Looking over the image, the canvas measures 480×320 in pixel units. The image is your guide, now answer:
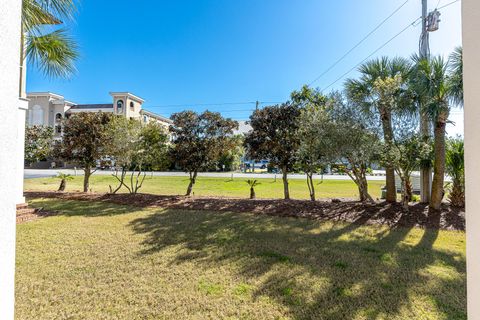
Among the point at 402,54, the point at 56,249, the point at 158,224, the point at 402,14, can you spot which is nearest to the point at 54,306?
the point at 56,249

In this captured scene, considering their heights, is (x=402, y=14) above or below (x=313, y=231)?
above

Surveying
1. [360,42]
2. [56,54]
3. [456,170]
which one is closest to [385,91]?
[456,170]

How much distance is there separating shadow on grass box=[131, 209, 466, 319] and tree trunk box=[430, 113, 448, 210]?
44.8 inches

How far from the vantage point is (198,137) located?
1049 cm

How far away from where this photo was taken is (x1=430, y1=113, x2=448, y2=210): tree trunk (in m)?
7.82

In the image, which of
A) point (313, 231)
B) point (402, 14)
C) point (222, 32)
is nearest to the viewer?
point (313, 231)

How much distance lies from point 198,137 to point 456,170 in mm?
10345

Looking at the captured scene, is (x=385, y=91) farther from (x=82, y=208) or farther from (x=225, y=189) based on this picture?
(x=82, y=208)

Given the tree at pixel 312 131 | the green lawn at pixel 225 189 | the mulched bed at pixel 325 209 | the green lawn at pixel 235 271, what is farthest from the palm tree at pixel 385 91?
the green lawn at pixel 225 189

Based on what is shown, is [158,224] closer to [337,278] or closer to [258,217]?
[258,217]

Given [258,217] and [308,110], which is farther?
[308,110]

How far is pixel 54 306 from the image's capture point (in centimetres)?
295

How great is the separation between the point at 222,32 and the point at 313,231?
44.9 feet

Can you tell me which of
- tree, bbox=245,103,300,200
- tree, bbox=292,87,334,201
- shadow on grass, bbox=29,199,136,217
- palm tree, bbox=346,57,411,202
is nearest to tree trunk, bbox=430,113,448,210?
palm tree, bbox=346,57,411,202
